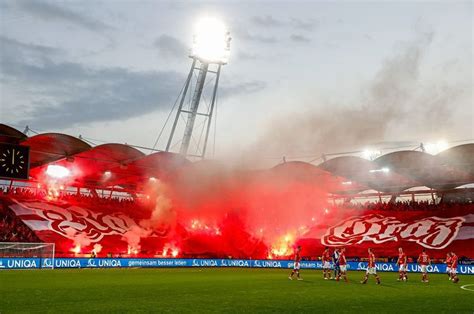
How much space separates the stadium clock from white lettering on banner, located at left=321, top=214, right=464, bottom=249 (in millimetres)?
30894

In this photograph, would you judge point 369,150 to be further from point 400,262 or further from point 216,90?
point 216,90

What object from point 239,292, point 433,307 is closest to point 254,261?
point 239,292

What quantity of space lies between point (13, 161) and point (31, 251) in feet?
37.3

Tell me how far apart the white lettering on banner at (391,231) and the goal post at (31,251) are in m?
25.8

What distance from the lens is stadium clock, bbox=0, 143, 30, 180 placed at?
29.1 meters

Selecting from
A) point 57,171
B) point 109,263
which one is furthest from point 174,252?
point 57,171

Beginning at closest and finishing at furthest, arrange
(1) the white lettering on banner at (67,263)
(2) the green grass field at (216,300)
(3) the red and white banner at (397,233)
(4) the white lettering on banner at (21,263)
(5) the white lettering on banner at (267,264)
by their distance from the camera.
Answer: (2) the green grass field at (216,300), (4) the white lettering on banner at (21,263), (1) the white lettering on banner at (67,263), (3) the red and white banner at (397,233), (5) the white lettering on banner at (267,264)

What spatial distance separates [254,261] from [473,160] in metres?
22.0

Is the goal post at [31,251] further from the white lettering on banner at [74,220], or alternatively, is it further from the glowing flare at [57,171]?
the glowing flare at [57,171]

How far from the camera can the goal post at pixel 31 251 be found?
120 feet

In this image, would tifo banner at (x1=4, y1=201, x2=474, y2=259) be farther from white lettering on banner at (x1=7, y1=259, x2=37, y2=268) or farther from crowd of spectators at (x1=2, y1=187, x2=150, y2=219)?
white lettering on banner at (x1=7, y1=259, x2=37, y2=268)

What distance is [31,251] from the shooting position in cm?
3831

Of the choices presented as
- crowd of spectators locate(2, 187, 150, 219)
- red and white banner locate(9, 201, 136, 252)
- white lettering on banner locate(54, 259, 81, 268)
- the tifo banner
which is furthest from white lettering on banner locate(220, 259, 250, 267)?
white lettering on banner locate(54, 259, 81, 268)

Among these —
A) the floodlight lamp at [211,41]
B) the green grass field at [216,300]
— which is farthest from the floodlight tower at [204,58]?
the green grass field at [216,300]
